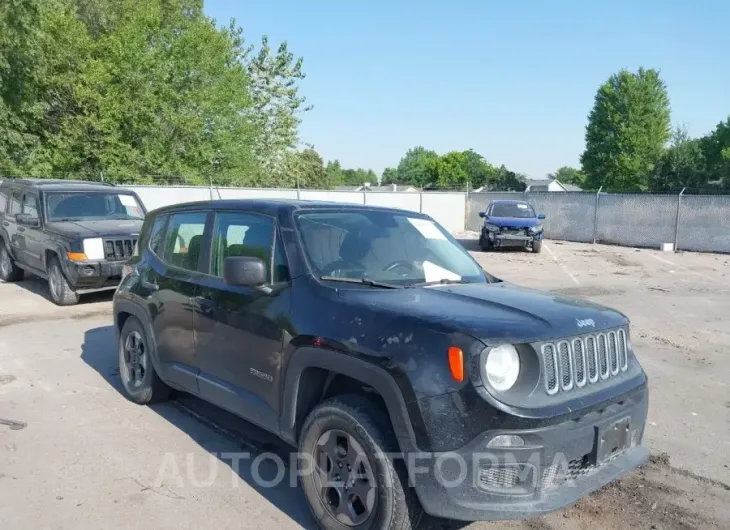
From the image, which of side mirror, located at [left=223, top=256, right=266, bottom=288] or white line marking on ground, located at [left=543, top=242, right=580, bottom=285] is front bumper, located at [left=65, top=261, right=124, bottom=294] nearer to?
side mirror, located at [left=223, top=256, right=266, bottom=288]

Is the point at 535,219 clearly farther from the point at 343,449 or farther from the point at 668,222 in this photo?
the point at 343,449

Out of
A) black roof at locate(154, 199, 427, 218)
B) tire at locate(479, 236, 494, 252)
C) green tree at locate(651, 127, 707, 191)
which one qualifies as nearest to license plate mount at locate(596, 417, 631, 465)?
black roof at locate(154, 199, 427, 218)

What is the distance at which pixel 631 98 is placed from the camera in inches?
2672

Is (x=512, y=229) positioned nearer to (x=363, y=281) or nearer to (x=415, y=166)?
(x=363, y=281)

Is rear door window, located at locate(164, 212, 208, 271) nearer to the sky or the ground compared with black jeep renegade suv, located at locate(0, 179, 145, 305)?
nearer to the sky

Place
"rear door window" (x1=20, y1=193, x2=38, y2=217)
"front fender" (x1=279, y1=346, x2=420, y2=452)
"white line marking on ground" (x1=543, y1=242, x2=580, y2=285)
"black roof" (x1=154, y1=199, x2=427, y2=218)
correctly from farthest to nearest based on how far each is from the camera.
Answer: "white line marking on ground" (x1=543, y1=242, x2=580, y2=285) → "rear door window" (x1=20, y1=193, x2=38, y2=217) → "black roof" (x1=154, y1=199, x2=427, y2=218) → "front fender" (x1=279, y1=346, x2=420, y2=452)

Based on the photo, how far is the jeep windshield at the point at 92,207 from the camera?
10562mm

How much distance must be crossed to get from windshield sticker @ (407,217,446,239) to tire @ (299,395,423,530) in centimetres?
161

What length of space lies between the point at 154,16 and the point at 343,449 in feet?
90.7

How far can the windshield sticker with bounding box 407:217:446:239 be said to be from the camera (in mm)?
4398

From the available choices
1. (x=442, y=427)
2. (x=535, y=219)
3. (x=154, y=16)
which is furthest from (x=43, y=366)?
(x=154, y=16)

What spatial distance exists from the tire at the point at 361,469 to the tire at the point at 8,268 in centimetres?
1118

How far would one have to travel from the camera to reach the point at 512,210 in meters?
20.2

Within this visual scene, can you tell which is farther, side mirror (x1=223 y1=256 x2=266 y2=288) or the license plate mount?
side mirror (x1=223 y1=256 x2=266 y2=288)
